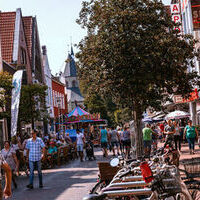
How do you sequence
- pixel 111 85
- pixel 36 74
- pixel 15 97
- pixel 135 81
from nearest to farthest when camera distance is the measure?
pixel 135 81 → pixel 111 85 → pixel 15 97 → pixel 36 74

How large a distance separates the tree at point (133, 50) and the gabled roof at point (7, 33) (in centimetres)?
2189

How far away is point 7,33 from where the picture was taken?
38625 mm

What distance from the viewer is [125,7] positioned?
15.5 meters

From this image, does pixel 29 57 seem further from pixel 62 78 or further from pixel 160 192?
pixel 62 78

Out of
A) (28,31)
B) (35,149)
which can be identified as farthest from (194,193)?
(28,31)

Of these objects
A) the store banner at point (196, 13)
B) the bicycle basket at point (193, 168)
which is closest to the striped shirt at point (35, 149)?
the bicycle basket at point (193, 168)

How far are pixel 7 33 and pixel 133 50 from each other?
25753 mm

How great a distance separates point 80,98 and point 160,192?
111 meters

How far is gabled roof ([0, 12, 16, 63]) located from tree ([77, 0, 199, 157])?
21.9 m

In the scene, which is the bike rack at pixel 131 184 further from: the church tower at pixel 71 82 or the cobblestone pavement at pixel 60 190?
the church tower at pixel 71 82

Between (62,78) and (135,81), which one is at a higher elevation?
(62,78)

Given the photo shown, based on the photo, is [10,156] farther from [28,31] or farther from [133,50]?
[28,31]

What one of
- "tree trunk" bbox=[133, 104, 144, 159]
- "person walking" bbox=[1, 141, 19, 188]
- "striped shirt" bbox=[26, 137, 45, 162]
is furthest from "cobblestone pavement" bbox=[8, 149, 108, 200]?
"tree trunk" bbox=[133, 104, 144, 159]

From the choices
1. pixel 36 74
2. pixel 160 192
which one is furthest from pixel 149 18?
pixel 36 74
